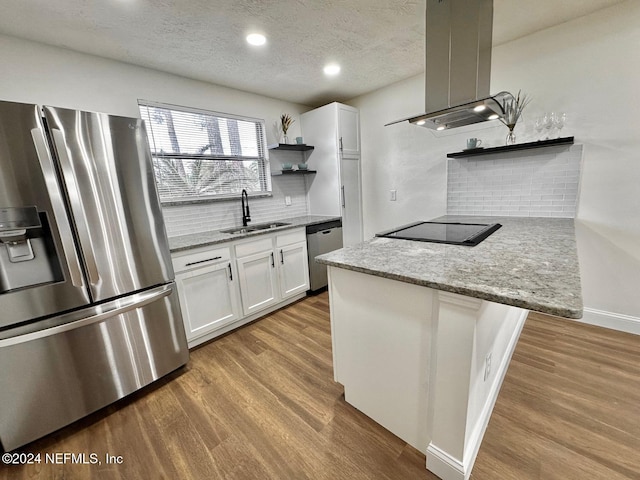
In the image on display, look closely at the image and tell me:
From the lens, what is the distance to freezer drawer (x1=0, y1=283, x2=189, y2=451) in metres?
1.34

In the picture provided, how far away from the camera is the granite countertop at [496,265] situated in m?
0.81

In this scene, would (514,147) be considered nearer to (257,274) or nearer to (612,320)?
(612,320)

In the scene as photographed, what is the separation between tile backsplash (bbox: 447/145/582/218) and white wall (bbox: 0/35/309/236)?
214cm

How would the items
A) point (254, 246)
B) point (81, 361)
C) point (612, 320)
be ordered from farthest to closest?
1. point (254, 246)
2. point (612, 320)
3. point (81, 361)

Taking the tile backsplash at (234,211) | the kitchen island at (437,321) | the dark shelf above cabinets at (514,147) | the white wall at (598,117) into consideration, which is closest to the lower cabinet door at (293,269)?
the tile backsplash at (234,211)

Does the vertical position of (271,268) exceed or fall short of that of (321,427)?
it exceeds it

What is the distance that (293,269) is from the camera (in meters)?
2.94

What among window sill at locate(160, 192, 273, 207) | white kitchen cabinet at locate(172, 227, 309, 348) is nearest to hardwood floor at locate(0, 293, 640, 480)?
white kitchen cabinet at locate(172, 227, 309, 348)

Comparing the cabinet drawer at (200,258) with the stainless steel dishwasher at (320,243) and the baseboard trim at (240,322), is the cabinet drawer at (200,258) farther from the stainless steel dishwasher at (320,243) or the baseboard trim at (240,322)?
the stainless steel dishwasher at (320,243)

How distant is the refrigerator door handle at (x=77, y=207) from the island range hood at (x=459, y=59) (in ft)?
6.27

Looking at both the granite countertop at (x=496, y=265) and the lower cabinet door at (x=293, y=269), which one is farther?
the lower cabinet door at (x=293, y=269)

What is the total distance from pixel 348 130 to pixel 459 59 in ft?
6.09

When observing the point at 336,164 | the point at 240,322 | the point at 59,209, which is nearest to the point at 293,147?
the point at 336,164

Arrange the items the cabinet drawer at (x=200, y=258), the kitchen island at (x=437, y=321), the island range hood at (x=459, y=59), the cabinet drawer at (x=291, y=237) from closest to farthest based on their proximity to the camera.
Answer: the kitchen island at (x=437, y=321) → the island range hood at (x=459, y=59) → the cabinet drawer at (x=200, y=258) → the cabinet drawer at (x=291, y=237)
